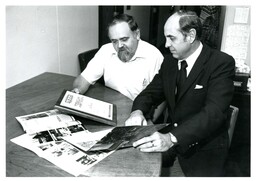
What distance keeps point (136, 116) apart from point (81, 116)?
33 centimetres

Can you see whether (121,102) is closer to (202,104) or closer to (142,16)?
(202,104)

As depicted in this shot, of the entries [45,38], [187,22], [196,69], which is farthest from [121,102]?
[45,38]

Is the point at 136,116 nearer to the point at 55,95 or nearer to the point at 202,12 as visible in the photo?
the point at 55,95

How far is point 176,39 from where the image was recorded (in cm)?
164

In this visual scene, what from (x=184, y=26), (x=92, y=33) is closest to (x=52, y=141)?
(x=184, y=26)

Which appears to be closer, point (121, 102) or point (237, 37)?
point (121, 102)

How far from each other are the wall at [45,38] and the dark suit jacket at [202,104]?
1172 mm

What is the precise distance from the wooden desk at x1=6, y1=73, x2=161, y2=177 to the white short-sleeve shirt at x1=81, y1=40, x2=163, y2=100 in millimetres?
229

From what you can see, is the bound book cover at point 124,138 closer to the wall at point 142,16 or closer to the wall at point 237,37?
the wall at point 237,37

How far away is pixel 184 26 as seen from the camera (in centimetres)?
160

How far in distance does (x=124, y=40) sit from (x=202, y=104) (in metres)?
0.89

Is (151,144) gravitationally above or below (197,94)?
below

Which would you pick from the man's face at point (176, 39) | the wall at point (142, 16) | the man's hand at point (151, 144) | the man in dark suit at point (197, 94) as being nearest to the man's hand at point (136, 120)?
the man in dark suit at point (197, 94)

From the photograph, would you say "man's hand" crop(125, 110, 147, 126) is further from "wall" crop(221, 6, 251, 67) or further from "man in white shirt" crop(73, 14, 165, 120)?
"wall" crop(221, 6, 251, 67)
